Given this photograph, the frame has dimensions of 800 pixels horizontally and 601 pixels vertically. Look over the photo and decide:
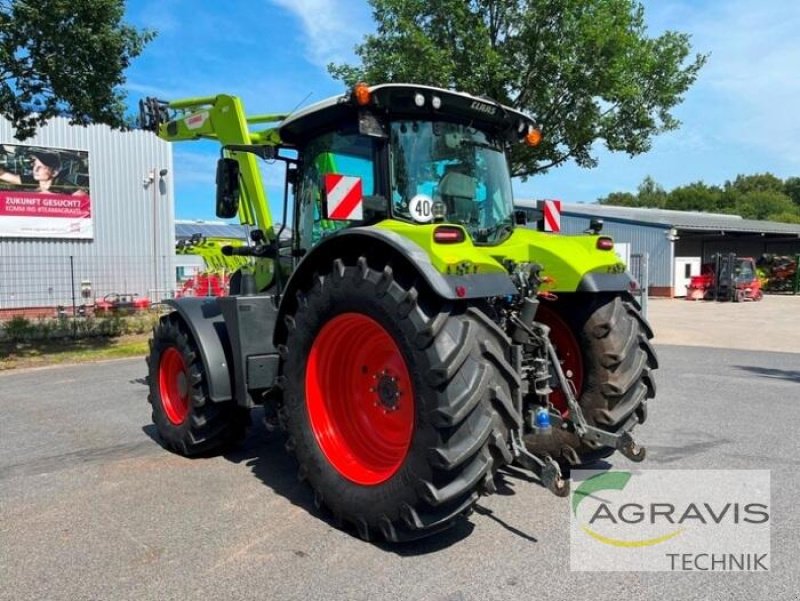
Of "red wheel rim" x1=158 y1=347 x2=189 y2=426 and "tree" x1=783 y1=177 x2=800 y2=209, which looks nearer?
"red wheel rim" x1=158 y1=347 x2=189 y2=426

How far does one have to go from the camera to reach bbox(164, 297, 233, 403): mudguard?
480 cm

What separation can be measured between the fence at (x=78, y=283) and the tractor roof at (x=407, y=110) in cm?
1265

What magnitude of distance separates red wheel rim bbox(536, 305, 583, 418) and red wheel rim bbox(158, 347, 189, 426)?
2.92 metres

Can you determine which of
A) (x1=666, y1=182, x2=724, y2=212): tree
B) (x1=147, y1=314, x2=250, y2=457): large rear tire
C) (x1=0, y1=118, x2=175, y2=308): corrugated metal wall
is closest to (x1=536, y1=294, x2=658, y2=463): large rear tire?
(x1=147, y1=314, x2=250, y2=457): large rear tire

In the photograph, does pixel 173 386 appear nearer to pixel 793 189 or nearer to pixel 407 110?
pixel 407 110

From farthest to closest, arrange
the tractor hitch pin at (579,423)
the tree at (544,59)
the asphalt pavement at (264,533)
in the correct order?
the tree at (544,59)
the tractor hitch pin at (579,423)
the asphalt pavement at (264,533)

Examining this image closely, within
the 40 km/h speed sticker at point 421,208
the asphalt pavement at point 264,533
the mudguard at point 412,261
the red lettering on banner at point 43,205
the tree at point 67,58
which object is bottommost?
the asphalt pavement at point 264,533

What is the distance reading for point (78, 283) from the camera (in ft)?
56.3

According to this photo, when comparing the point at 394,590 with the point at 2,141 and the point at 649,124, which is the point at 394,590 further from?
the point at 2,141

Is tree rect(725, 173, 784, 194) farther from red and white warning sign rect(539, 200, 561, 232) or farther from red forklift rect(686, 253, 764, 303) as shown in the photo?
red and white warning sign rect(539, 200, 561, 232)

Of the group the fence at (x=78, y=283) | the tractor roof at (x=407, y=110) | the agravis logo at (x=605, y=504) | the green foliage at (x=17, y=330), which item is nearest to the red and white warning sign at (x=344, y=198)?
the tractor roof at (x=407, y=110)

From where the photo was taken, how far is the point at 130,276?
61.4 feet

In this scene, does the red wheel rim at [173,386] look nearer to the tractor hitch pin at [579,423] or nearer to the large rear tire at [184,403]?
the large rear tire at [184,403]

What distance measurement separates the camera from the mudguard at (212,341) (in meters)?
4.80
